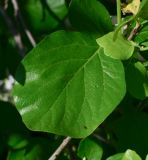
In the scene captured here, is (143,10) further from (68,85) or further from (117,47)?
(68,85)

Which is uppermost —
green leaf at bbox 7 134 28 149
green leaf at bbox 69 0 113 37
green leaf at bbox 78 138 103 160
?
green leaf at bbox 69 0 113 37

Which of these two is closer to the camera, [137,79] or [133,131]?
[137,79]

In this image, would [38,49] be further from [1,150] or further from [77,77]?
[1,150]

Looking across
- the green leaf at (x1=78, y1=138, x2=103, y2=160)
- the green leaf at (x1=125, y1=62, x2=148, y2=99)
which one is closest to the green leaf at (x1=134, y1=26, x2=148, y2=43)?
the green leaf at (x1=125, y1=62, x2=148, y2=99)

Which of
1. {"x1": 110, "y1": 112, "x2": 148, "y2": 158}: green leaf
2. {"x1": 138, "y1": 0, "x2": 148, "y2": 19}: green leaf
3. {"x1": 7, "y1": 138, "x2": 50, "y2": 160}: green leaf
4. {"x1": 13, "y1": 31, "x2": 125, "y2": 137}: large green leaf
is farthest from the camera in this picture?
{"x1": 7, "y1": 138, "x2": 50, "y2": 160}: green leaf

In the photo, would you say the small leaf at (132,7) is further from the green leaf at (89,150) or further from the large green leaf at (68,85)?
the green leaf at (89,150)

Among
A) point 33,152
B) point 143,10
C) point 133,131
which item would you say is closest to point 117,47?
point 143,10

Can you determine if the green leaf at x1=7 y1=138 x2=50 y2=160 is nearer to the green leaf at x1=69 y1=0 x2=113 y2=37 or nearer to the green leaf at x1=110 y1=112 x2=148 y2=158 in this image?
the green leaf at x1=110 y1=112 x2=148 y2=158
